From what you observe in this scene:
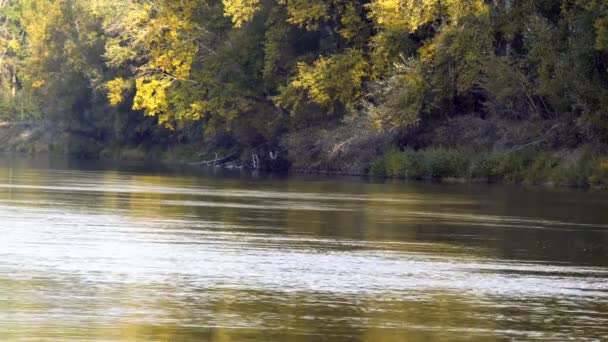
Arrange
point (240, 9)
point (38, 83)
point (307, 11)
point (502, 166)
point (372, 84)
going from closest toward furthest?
point (502, 166) < point (372, 84) < point (307, 11) < point (240, 9) < point (38, 83)

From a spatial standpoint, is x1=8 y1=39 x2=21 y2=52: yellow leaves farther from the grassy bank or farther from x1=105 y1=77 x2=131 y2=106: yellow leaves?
the grassy bank

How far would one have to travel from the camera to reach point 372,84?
5538cm

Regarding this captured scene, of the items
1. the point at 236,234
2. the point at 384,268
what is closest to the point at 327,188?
the point at 236,234

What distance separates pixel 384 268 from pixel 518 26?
1322 inches

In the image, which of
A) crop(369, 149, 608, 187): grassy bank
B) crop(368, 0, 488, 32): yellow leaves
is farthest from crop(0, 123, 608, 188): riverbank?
crop(368, 0, 488, 32): yellow leaves

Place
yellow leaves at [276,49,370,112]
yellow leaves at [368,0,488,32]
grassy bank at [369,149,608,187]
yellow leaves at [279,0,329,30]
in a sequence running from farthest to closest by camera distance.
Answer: yellow leaves at [279,0,329,30]
yellow leaves at [276,49,370,112]
yellow leaves at [368,0,488,32]
grassy bank at [369,149,608,187]

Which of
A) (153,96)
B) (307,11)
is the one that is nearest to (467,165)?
(307,11)

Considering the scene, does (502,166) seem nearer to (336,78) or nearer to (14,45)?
(336,78)

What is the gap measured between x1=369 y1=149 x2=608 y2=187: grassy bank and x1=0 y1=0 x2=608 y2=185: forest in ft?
0.20

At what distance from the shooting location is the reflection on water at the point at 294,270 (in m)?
12.5

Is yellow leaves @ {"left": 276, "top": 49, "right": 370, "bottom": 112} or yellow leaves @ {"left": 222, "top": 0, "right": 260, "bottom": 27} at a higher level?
yellow leaves @ {"left": 222, "top": 0, "right": 260, "bottom": 27}

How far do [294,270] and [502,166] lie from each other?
110 feet

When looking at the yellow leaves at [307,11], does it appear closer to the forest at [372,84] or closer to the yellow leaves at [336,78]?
the forest at [372,84]

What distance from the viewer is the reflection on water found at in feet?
40.9
